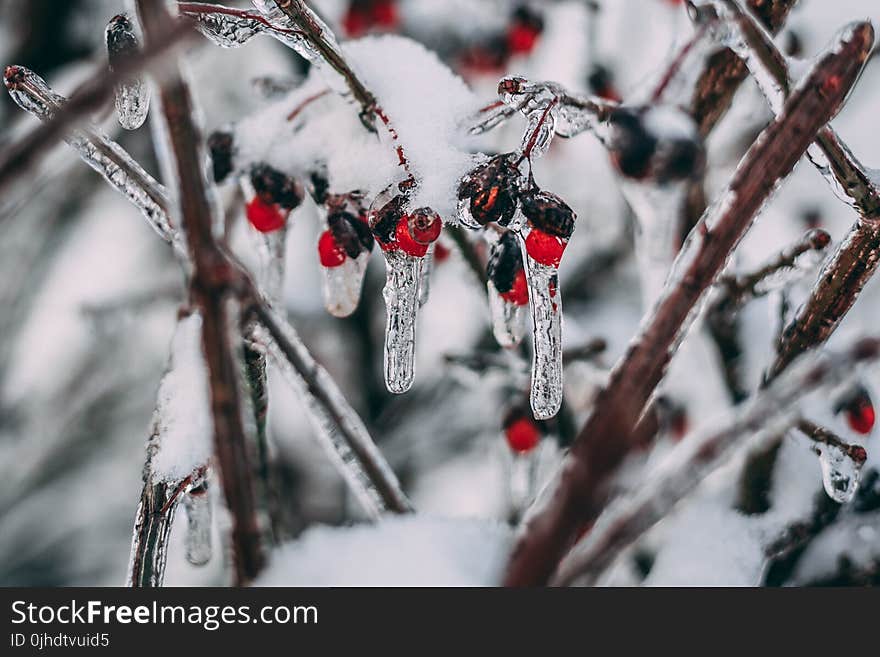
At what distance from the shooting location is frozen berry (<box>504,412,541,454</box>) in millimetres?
1889

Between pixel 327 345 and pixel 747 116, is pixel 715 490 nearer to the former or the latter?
pixel 747 116

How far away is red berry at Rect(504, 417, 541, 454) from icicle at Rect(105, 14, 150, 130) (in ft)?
3.73

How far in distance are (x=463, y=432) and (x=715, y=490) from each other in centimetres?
297

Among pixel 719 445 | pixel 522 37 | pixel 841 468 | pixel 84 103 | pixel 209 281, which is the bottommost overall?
pixel 841 468

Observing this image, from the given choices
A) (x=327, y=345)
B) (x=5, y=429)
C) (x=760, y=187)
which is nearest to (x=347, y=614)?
(x=760, y=187)

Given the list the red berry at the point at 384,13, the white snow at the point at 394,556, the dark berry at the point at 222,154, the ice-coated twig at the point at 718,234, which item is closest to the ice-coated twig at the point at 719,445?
the ice-coated twig at the point at 718,234

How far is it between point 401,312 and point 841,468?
2.56 feet

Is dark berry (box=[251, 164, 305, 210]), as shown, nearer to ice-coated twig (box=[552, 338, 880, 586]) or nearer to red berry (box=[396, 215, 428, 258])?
red berry (box=[396, 215, 428, 258])

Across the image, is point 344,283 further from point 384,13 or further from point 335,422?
point 384,13

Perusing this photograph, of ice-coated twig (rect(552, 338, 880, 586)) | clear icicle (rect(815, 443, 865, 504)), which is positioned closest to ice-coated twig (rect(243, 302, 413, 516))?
ice-coated twig (rect(552, 338, 880, 586))

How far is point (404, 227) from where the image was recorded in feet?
3.41

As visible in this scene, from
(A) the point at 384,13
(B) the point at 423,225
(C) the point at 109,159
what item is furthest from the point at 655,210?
(A) the point at 384,13

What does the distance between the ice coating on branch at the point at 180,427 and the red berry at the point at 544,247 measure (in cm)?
48

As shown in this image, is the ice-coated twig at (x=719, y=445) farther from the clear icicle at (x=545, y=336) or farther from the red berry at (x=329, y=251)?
the red berry at (x=329, y=251)
